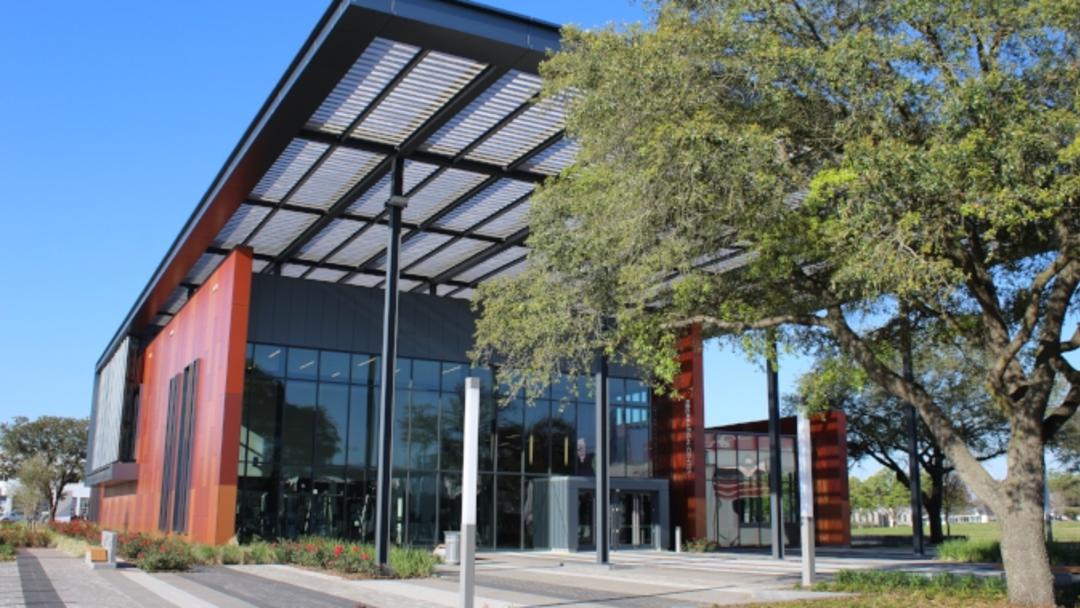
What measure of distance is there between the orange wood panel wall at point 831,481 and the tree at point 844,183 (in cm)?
2795

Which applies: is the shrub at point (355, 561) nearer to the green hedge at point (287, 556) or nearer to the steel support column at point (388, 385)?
the green hedge at point (287, 556)

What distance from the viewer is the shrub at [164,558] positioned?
21.1 meters

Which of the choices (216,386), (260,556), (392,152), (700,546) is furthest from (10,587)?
(700,546)

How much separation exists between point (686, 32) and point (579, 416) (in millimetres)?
25527

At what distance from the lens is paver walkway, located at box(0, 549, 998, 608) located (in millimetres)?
14734

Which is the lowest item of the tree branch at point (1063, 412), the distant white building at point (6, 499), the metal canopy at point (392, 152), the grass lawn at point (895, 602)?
the distant white building at point (6, 499)

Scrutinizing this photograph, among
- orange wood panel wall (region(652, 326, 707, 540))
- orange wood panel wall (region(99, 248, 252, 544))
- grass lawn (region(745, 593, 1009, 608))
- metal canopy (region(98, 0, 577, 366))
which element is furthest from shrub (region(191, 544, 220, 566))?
orange wood panel wall (region(652, 326, 707, 540))

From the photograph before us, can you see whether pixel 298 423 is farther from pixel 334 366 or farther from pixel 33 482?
pixel 33 482

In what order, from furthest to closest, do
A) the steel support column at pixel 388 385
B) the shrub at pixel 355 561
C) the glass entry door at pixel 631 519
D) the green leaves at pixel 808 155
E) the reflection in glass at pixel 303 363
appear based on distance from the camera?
the glass entry door at pixel 631 519 → the reflection in glass at pixel 303 363 → the steel support column at pixel 388 385 → the shrub at pixel 355 561 → the green leaves at pixel 808 155

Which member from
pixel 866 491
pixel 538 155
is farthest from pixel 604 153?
pixel 866 491

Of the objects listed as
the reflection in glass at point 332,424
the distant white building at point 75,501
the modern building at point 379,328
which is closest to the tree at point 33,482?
the distant white building at point 75,501

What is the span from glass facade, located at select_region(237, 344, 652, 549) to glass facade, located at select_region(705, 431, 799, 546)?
11.6 ft

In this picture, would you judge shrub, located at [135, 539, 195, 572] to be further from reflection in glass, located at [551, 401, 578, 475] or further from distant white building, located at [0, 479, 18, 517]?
distant white building, located at [0, 479, 18, 517]

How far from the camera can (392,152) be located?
898 inches
